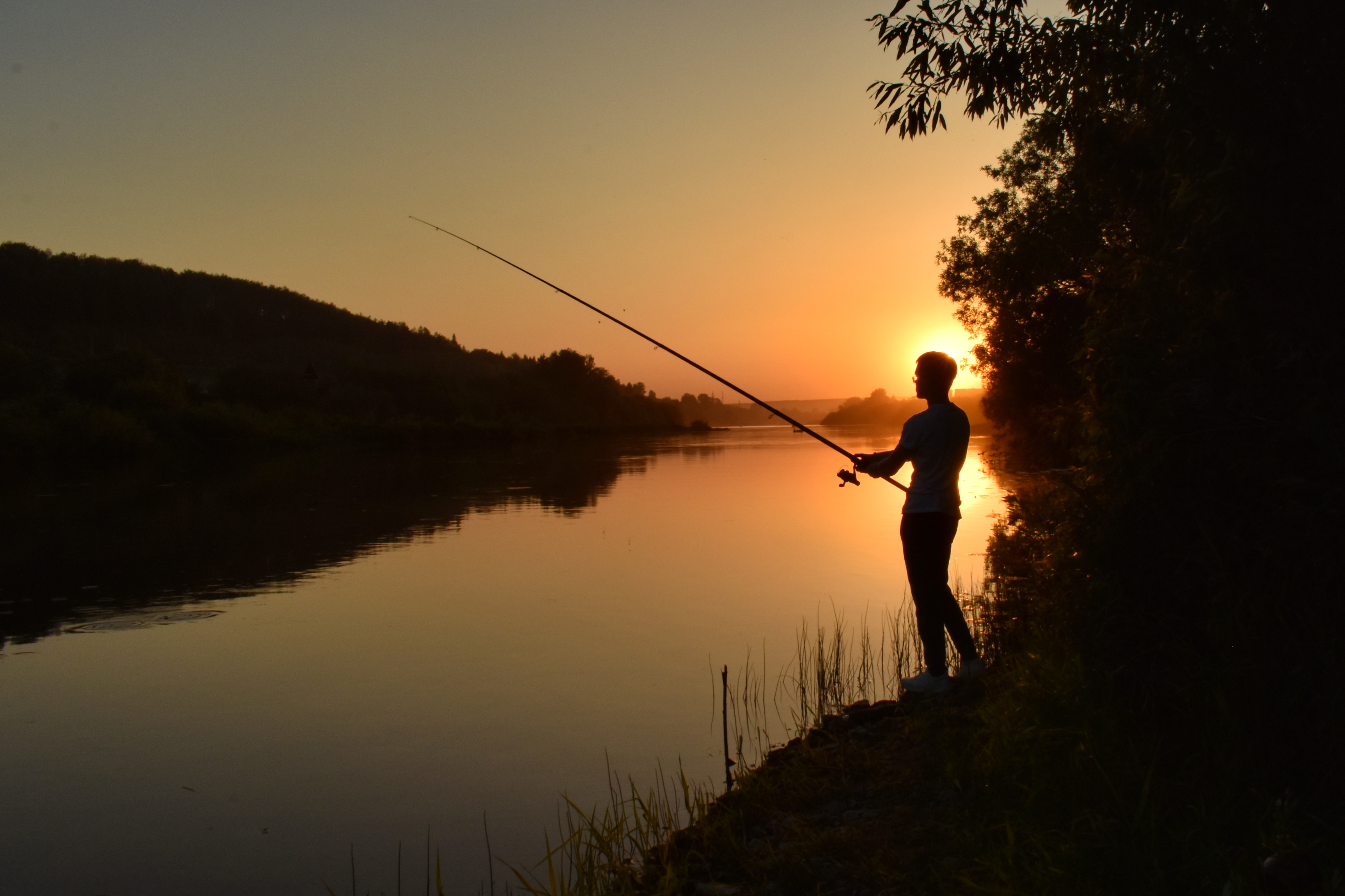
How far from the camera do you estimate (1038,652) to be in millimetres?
4820

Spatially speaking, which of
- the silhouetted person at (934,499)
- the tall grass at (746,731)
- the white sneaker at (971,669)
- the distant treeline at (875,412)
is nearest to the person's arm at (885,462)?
the silhouetted person at (934,499)

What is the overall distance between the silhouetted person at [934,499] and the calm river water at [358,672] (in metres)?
1.70

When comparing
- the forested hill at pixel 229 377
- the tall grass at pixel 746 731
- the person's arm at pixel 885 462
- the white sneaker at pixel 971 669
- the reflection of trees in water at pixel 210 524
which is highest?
the forested hill at pixel 229 377

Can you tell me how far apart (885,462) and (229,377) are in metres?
69.9

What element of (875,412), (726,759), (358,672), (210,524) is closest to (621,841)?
(726,759)

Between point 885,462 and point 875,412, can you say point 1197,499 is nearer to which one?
point 885,462

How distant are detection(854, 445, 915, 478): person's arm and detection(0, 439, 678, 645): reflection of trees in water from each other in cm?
835

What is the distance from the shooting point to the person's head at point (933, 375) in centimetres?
568

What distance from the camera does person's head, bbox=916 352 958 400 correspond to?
568cm

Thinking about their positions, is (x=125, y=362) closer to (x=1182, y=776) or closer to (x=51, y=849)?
(x=51, y=849)

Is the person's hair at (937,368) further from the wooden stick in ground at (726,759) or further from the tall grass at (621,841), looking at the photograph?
the tall grass at (621,841)

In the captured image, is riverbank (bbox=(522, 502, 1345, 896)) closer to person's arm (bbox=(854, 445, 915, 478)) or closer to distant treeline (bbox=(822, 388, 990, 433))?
person's arm (bbox=(854, 445, 915, 478))

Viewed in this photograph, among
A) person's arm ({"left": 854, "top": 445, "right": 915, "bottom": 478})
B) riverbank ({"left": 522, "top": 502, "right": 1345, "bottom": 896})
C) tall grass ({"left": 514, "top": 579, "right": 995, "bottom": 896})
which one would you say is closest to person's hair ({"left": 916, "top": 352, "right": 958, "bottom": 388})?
person's arm ({"left": 854, "top": 445, "right": 915, "bottom": 478})

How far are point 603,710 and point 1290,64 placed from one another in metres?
5.74
